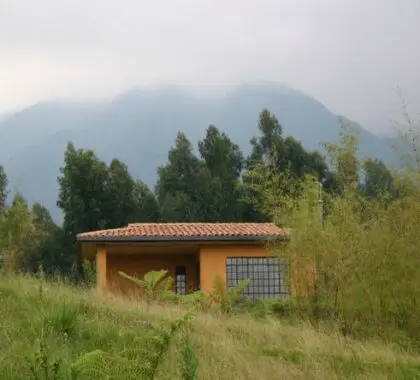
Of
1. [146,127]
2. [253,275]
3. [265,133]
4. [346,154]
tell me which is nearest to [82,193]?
[265,133]

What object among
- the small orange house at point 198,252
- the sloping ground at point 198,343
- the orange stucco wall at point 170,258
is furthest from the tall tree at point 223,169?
the sloping ground at point 198,343

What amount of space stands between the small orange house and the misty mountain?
357ft

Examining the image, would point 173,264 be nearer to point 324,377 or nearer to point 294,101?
point 324,377

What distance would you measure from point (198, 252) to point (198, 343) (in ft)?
47.4

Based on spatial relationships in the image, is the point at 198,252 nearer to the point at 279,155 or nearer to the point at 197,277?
the point at 197,277

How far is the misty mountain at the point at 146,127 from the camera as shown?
148 meters

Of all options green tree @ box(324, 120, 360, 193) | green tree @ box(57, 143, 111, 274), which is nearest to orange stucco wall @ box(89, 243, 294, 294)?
green tree @ box(324, 120, 360, 193)

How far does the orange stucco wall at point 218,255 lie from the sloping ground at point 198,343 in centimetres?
1143

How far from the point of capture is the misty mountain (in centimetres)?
14850

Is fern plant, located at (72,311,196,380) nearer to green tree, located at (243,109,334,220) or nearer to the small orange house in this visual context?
the small orange house

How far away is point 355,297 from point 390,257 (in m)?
0.95

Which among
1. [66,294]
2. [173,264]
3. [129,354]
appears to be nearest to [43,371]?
[129,354]

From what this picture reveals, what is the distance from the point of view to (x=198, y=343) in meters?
9.08

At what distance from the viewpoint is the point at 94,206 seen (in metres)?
38.0
